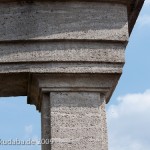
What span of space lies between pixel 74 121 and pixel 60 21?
168 centimetres

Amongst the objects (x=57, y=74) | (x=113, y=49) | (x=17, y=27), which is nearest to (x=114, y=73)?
(x=113, y=49)

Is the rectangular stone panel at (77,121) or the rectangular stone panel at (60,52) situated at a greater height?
the rectangular stone panel at (60,52)

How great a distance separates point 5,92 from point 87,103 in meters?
1.56

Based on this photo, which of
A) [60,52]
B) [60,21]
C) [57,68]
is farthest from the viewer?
[60,21]

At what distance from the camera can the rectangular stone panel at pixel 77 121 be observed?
24.9ft

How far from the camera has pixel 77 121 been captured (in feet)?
25.2

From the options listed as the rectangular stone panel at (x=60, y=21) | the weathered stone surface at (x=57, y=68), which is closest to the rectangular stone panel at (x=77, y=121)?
the weathered stone surface at (x=57, y=68)

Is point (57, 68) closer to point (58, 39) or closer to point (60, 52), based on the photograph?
point (60, 52)

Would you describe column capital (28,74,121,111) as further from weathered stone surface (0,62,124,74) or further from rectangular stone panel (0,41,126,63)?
rectangular stone panel (0,41,126,63)

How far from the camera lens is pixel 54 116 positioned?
7.70 meters

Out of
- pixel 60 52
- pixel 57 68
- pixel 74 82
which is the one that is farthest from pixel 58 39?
pixel 74 82

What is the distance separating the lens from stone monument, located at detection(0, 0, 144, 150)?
7.70 meters

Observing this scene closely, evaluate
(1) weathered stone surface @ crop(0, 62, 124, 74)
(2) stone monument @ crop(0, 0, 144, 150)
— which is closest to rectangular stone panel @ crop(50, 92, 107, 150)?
(2) stone monument @ crop(0, 0, 144, 150)

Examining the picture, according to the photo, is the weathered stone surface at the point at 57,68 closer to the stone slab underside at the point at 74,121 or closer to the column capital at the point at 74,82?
the column capital at the point at 74,82
